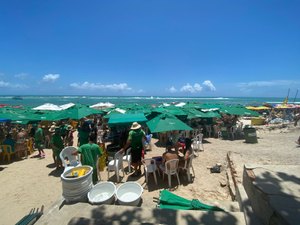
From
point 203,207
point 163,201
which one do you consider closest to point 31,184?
point 163,201

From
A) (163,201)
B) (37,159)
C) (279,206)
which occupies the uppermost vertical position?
(279,206)

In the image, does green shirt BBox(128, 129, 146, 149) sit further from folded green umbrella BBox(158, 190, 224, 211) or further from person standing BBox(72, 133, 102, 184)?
folded green umbrella BBox(158, 190, 224, 211)

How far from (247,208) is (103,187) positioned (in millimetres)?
2986

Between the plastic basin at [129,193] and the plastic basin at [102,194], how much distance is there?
16cm

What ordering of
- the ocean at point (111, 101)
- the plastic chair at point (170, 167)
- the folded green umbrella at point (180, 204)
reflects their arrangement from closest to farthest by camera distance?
the folded green umbrella at point (180, 204) < the plastic chair at point (170, 167) < the ocean at point (111, 101)

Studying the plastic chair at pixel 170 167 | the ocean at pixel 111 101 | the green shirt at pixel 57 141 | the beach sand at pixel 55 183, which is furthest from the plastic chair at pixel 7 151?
the ocean at pixel 111 101

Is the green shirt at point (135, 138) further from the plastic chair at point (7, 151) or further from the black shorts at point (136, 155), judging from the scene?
the plastic chair at point (7, 151)

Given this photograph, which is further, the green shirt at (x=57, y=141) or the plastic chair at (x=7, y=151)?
the plastic chair at (x=7, y=151)

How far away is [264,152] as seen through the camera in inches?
370

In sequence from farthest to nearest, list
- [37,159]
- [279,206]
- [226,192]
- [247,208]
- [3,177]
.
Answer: [37,159]
[3,177]
[226,192]
[247,208]
[279,206]

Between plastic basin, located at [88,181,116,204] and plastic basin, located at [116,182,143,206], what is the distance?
0.52ft

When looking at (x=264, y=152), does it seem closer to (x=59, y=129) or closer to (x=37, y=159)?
(x=59, y=129)

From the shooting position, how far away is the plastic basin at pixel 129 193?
4.22m

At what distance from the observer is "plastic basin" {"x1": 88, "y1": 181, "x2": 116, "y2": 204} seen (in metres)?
4.14
